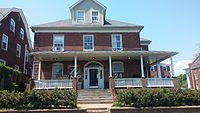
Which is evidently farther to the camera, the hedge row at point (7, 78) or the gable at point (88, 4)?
the gable at point (88, 4)

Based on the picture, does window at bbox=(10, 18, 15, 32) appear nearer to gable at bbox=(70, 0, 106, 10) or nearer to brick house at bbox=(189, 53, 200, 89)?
gable at bbox=(70, 0, 106, 10)

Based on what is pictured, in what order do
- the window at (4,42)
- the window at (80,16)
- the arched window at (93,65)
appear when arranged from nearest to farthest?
the arched window at (93,65) → the window at (4,42) → the window at (80,16)

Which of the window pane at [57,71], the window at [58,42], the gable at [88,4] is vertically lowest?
the window pane at [57,71]

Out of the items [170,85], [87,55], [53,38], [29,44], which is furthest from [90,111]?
[29,44]

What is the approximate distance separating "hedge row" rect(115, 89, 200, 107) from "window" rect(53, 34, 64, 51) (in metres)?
12.0

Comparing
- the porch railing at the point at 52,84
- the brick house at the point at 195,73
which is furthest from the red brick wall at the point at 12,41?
the brick house at the point at 195,73

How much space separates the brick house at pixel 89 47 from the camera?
2000 cm

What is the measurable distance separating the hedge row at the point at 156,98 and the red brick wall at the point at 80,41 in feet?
36.4

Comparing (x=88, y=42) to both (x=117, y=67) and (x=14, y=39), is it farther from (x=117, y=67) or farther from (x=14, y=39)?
(x=14, y=39)

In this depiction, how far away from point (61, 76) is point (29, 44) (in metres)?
12.8

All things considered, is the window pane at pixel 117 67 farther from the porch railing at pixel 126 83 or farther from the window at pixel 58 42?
the window at pixel 58 42

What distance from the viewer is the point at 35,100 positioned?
973 centimetres

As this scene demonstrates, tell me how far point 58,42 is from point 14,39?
7.15 metres

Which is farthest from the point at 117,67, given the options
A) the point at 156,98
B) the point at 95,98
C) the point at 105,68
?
the point at 156,98
